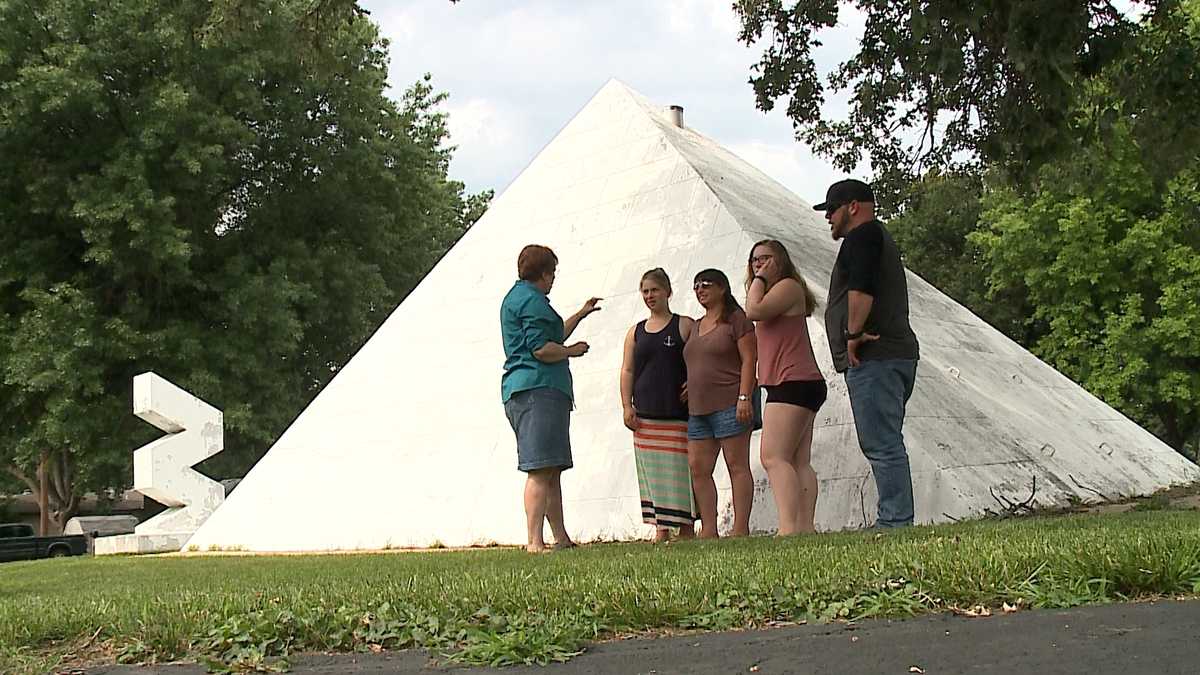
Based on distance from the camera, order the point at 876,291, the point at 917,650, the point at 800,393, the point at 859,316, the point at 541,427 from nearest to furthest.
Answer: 1. the point at 917,650
2. the point at 859,316
3. the point at 876,291
4. the point at 800,393
5. the point at 541,427

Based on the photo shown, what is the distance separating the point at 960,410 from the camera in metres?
8.55

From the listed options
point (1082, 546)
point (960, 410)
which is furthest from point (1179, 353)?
point (1082, 546)

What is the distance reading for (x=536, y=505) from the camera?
246 inches

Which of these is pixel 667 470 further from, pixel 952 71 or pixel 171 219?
pixel 171 219

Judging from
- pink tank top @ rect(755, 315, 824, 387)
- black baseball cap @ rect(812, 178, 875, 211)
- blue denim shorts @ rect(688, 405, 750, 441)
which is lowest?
blue denim shorts @ rect(688, 405, 750, 441)

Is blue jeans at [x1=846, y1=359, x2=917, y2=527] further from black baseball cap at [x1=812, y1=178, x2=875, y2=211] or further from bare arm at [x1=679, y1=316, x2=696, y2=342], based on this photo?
bare arm at [x1=679, y1=316, x2=696, y2=342]

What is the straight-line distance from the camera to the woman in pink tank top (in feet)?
19.9

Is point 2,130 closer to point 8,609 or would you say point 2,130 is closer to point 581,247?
point 581,247

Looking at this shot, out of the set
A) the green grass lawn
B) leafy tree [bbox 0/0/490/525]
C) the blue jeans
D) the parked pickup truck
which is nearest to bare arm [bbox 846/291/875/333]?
the blue jeans

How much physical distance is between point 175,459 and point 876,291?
11597 mm

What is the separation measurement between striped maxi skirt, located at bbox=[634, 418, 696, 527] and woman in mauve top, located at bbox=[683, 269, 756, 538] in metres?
0.10

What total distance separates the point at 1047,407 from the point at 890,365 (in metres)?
5.01

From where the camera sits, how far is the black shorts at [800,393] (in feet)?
20.0

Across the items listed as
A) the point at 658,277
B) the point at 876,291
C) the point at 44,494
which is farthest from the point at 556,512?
the point at 44,494
